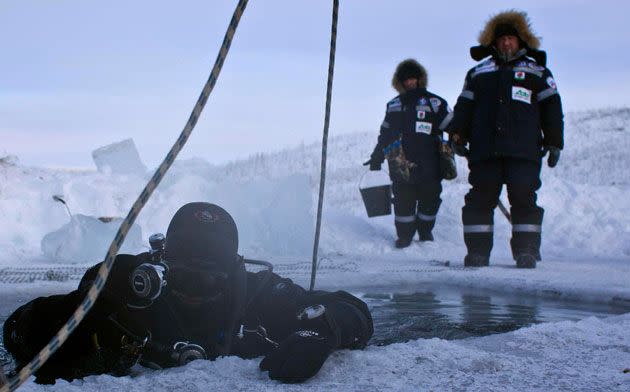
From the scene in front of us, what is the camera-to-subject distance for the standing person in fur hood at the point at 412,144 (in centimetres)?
829

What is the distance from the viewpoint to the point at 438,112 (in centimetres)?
833

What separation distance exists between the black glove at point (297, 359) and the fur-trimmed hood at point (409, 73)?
254 inches

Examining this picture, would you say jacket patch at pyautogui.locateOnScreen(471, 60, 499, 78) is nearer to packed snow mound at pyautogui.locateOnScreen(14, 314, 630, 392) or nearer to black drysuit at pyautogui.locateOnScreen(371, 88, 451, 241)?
black drysuit at pyautogui.locateOnScreen(371, 88, 451, 241)

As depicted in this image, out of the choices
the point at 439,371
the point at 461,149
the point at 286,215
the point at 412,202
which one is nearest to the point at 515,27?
the point at 461,149

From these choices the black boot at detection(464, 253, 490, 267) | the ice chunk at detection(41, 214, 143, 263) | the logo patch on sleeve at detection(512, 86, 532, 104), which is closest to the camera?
the logo patch on sleeve at detection(512, 86, 532, 104)

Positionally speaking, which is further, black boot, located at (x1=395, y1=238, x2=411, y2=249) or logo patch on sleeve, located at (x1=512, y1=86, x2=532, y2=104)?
black boot, located at (x1=395, y1=238, x2=411, y2=249)

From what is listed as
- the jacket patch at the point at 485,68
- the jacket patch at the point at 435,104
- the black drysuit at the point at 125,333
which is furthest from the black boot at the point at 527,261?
the black drysuit at the point at 125,333

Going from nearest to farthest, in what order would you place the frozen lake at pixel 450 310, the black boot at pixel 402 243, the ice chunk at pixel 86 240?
1. the frozen lake at pixel 450 310
2. the ice chunk at pixel 86 240
3. the black boot at pixel 402 243

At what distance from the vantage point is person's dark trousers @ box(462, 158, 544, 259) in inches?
239

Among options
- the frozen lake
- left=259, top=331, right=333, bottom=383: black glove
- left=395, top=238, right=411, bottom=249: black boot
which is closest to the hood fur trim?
the frozen lake

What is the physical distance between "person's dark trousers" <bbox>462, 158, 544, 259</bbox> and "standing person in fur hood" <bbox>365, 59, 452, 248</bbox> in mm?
1948

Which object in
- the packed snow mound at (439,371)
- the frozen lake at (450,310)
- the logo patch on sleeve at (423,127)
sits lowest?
the frozen lake at (450,310)

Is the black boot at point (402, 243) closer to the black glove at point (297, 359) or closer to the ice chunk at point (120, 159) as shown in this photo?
the ice chunk at point (120, 159)

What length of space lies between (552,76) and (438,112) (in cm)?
222
